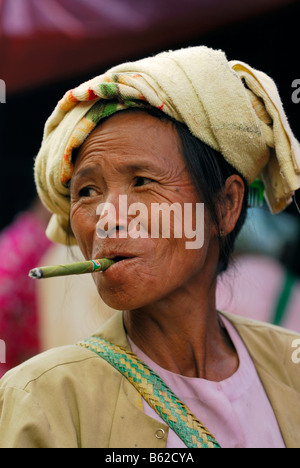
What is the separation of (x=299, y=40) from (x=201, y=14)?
68 cm

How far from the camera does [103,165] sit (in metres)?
1.67

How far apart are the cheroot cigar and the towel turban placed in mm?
383

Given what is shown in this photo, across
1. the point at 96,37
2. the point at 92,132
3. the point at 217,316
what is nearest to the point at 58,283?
the point at 96,37

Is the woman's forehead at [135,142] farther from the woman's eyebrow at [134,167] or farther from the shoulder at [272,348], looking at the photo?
the shoulder at [272,348]

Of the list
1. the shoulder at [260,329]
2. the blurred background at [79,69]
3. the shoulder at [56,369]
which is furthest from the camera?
the blurred background at [79,69]

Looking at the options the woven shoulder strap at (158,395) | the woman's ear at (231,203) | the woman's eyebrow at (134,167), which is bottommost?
the woven shoulder strap at (158,395)

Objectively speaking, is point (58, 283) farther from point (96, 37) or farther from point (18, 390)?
point (18, 390)

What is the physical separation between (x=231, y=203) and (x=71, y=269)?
720 mm

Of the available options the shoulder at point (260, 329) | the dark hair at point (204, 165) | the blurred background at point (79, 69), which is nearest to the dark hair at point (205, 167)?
the dark hair at point (204, 165)

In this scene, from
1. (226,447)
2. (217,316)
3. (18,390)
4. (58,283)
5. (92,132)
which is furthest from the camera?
(58,283)

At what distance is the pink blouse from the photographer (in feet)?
5.51

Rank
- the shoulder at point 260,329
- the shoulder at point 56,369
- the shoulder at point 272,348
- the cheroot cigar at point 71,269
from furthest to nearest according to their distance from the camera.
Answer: the shoulder at point 260,329
the shoulder at point 272,348
the shoulder at point 56,369
the cheroot cigar at point 71,269

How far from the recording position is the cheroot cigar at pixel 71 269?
1249mm

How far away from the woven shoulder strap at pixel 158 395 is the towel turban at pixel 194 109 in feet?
1.82
